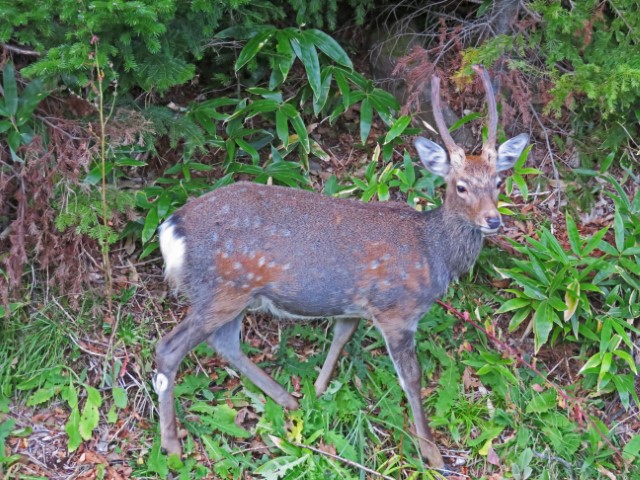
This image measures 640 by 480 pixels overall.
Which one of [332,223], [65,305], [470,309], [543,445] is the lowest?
[543,445]

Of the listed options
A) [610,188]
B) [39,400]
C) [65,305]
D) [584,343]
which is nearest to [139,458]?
[39,400]

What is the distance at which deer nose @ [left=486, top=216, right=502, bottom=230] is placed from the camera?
493 cm

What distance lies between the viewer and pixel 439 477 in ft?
16.6

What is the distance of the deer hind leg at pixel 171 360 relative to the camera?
4891mm

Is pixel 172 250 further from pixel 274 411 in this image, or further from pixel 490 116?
pixel 490 116

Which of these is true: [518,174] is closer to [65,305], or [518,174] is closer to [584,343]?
[584,343]

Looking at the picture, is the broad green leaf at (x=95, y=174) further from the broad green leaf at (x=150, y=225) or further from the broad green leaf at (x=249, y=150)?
the broad green leaf at (x=249, y=150)

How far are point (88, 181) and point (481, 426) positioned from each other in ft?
10.3

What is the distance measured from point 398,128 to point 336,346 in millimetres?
1933

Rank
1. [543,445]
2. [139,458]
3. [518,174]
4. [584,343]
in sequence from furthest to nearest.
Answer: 1. [518,174]
2. [584,343]
3. [543,445]
4. [139,458]

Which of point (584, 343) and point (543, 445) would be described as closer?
point (543, 445)

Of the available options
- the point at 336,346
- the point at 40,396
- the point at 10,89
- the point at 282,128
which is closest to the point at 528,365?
the point at 336,346

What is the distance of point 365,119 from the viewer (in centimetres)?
649

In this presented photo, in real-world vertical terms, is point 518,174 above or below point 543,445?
above
